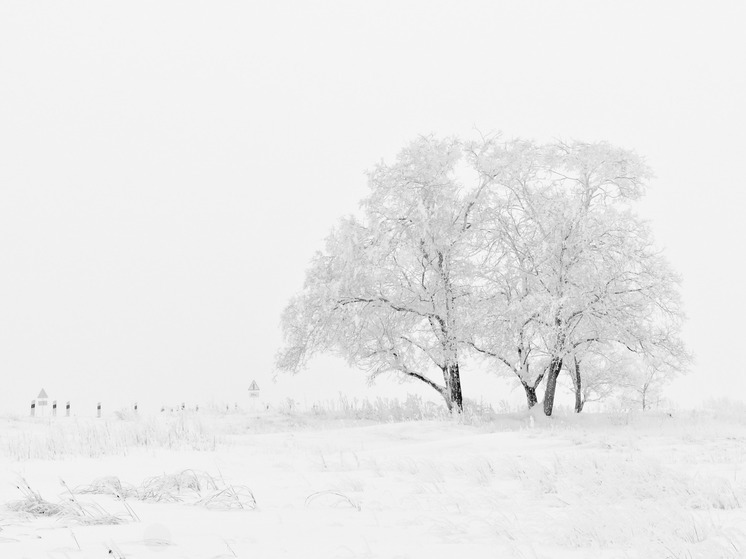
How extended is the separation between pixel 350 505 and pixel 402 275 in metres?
15.1

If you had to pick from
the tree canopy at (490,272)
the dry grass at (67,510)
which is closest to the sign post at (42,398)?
the tree canopy at (490,272)

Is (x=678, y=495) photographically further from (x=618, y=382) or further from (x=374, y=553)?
(x=618, y=382)

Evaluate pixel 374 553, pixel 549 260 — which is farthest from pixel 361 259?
pixel 374 553

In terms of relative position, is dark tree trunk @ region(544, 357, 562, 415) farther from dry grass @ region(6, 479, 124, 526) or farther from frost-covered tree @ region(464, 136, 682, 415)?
dry grass @ region(6, 479, 124, 526)

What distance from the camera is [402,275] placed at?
20375mm

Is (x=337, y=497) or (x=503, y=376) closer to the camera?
(x=337, y=497)

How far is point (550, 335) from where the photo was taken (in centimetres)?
1844

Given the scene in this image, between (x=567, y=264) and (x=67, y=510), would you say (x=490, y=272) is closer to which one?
(x=567, y=264)

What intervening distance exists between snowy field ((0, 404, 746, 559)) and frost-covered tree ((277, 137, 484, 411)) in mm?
9691

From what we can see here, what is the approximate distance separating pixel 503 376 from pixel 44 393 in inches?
654

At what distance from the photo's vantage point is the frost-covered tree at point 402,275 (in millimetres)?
19812

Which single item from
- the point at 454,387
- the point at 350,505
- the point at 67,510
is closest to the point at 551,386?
the point at 454,387

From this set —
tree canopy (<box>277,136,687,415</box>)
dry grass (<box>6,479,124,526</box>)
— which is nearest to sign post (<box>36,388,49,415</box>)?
tree canopy (<box>277,136,687,415</box>)

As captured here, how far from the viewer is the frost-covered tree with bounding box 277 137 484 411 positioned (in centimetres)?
1981
